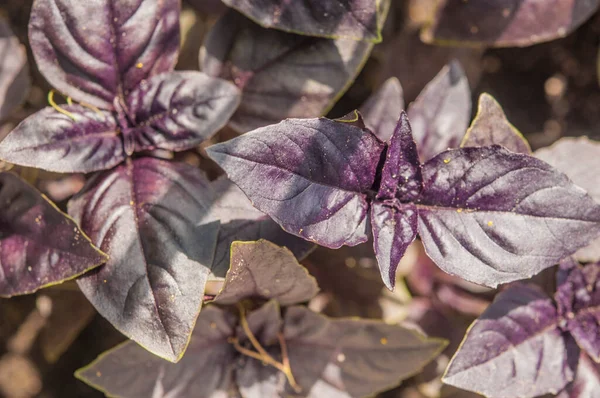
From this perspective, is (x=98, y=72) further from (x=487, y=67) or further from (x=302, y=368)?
(x=487, y=67)

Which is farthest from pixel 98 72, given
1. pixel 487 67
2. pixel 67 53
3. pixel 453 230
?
pixel 487 67

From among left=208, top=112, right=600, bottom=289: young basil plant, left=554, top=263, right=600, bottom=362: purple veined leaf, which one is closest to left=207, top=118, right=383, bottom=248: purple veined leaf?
left=208, top=112, right=600, bottom=289: young basil plant

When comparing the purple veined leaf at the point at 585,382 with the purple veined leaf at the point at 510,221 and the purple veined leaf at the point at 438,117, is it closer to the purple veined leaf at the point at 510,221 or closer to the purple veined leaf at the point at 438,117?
the purple veined leaf at the point at 510,221

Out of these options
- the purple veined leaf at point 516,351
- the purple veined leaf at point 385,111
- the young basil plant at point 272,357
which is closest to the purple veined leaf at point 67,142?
the young basil plant at point 272,357

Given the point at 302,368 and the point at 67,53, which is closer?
the point at 67,53

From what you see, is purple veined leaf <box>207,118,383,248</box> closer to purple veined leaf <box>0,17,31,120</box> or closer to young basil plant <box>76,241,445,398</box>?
young basil plant <box>76,241,445,398</box>
